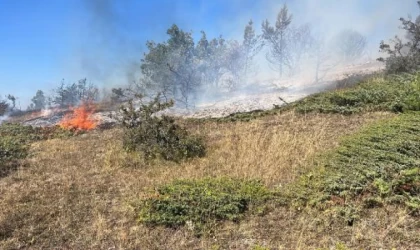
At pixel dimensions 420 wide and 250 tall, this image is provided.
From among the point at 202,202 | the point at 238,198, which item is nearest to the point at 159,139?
the point at 202,202

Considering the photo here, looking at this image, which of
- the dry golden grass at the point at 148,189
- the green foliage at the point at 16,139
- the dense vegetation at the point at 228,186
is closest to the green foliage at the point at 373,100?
the dense vegetation at the point at 228,186

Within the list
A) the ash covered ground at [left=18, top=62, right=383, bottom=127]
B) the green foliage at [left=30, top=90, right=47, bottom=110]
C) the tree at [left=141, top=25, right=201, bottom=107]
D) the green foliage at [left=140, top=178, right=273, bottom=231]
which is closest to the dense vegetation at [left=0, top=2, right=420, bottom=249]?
the green foliage at [left=140, top=178, right=273, bottom=231]

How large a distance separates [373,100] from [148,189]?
9.27 metres

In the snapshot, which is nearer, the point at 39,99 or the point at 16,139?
the point at 16,139

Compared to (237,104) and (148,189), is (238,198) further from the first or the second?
(237,104)

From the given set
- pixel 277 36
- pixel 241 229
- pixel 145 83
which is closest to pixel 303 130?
pixel 241 229

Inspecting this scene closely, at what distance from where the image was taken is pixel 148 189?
6.46 metres

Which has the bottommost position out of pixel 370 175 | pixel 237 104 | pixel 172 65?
pixel 370 175

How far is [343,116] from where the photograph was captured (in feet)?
37.1

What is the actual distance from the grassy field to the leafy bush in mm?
447

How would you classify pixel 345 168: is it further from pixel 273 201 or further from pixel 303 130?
pixel 303 130

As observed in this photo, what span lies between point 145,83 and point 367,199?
3357cm

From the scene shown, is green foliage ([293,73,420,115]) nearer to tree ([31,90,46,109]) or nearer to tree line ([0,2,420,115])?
tree line ([0,2,420,115])

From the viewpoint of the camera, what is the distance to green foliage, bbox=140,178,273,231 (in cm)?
513
